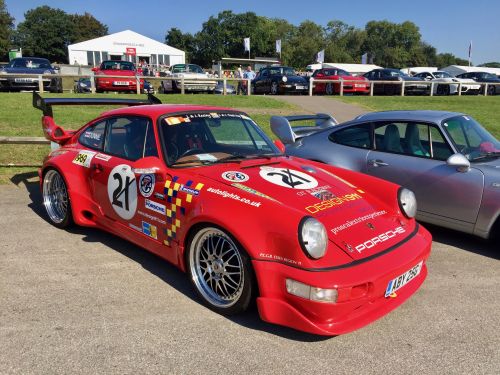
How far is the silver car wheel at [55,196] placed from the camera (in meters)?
4.95

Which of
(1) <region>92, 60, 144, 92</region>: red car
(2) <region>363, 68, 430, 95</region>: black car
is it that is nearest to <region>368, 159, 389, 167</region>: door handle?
(1) <region>92, 60, 144, 92</region>: red car

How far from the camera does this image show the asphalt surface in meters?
2.69

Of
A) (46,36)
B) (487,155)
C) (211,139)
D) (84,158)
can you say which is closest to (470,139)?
(487,155)

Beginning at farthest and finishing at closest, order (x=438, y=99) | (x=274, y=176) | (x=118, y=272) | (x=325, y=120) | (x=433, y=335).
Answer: (x=438, y=99)
(x=325, y=120)
(x=118, y=272)
(x=274, y=176)
(x=433, y=335)

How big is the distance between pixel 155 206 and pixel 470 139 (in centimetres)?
359

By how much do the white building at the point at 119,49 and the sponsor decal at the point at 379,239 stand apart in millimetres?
56684

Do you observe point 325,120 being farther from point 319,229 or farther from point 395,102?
point 395,102

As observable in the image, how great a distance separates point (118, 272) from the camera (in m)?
3.94

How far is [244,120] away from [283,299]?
227 centimetres

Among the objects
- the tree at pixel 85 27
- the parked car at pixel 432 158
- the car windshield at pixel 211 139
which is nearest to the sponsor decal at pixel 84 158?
the car windshield at pixel 211 139

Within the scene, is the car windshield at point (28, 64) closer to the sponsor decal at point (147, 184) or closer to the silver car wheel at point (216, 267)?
the sponsor decal at point (147, 184)

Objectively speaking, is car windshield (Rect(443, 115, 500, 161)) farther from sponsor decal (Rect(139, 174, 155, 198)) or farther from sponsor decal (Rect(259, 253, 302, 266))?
sponsor decal (Rect(139, 174, 155, 198))

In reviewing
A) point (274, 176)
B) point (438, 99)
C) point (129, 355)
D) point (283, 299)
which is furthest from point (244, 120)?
point (438, 99)

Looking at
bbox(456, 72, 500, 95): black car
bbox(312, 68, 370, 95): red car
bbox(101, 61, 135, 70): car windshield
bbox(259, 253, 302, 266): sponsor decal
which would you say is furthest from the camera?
bbox(456, 72, 500, 95): black car
